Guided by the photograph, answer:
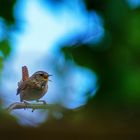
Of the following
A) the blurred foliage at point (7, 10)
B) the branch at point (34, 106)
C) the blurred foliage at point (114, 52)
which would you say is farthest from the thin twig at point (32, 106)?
the blurred foliage at point (7, 10)

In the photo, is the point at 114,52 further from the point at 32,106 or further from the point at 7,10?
the point at 32,106

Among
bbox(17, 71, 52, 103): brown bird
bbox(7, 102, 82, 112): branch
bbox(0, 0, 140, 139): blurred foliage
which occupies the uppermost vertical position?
bbox(0, 0, 140, 139): blurred foliage

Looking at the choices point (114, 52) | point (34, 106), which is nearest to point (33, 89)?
point (34, 106)

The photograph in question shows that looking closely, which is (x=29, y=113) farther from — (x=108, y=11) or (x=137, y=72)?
(x=108, y=11)

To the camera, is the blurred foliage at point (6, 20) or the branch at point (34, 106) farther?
the blurred foliage at point (6, 20)

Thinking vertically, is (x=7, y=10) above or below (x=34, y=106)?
above

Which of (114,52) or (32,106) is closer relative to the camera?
(32,106)

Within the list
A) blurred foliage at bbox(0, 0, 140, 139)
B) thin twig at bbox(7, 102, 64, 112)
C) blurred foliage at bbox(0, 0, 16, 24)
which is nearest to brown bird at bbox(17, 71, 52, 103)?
thin twig at bbox(7, 102, 64, 112)

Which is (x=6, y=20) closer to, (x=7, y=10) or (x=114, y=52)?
(x=7, y=10)

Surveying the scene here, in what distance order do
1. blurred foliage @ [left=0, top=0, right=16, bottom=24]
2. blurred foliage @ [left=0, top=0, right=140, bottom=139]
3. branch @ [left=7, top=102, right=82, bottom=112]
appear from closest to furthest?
branch @ [left=7, top=102, right=82, bottom=112] < blurred foliage @ [left=0, top=0, right=140, bottom=139] < blurred foliage @ [left=0, top=0, right=16, bottom=24]

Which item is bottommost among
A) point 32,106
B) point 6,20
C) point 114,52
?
point 32,106

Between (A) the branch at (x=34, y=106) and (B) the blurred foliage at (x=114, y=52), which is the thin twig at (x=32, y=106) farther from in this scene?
(B) the blurred foliage at (x=114, y=52)

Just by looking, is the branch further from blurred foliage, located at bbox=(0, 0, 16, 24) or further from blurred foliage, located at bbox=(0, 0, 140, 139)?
blurred foliage, located at bbox=(0, 0, 16, 24)
